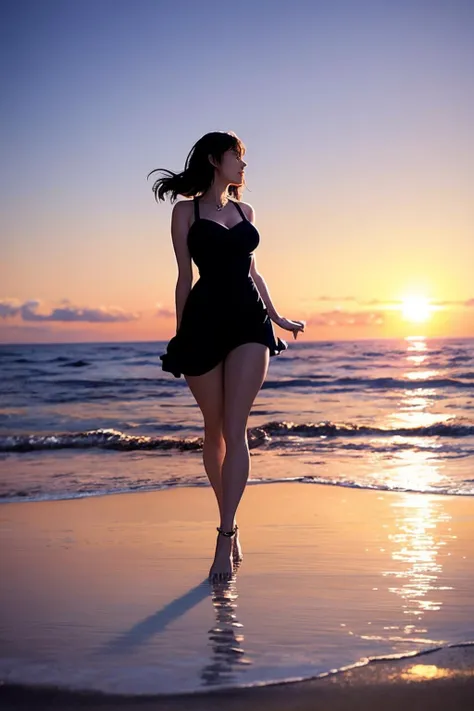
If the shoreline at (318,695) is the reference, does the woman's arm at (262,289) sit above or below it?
above

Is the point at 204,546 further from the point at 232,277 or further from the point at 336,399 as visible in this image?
the point at 336,399

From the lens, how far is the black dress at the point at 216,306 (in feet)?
12.4

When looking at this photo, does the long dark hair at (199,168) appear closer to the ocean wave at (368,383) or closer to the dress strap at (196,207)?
the dress strap at (196,207)

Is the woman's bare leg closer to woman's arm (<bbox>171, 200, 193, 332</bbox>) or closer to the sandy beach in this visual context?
woman's arm (<bbox>171, 200, 193, 332</bbox>)

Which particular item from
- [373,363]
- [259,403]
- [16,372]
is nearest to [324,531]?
[259,403]

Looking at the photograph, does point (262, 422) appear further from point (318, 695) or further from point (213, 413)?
point (318, 695)

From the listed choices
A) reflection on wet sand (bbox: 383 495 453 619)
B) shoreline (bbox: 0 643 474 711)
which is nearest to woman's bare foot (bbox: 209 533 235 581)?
reflection on wet sand (bbox: 383 495 453 619)

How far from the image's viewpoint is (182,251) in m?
3.82

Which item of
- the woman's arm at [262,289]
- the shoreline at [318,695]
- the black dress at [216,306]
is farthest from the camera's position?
the woman's arm at [262,289]

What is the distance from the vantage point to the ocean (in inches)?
263

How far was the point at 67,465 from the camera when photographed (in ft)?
25.7

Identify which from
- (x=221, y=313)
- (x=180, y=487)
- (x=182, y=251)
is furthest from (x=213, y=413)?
(x=180, y=487)

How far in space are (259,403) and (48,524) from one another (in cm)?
1179

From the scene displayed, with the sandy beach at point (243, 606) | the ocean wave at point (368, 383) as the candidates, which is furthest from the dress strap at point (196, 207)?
the ocean wave at point (368, 383)
